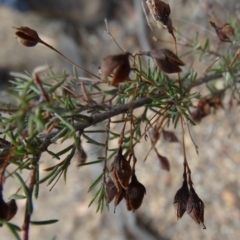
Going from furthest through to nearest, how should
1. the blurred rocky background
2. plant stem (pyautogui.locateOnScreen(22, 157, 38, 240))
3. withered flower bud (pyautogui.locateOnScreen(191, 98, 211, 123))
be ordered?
the blurred rocky background < withered flower bud (pyautogui.locateOnScreen(191, 98, 211, 123)) < plant stem (pyautogui.locateOnScreen(22, 157, 38, 240))

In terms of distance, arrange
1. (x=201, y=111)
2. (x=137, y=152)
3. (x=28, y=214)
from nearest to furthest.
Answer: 1. (x=28, y=214)
2. (x=201, y=111)
3. (x=137, y=152)

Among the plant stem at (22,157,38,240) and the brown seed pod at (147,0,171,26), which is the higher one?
the brown seed pod at (147,0,171,26)

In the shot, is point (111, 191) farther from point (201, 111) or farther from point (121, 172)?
point (201, 111)

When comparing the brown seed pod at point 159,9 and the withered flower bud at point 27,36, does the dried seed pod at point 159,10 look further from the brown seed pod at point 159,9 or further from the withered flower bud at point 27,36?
the withered flower bud at point 27,36

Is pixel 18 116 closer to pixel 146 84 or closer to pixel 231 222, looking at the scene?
pixel 146 84

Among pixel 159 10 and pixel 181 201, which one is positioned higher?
pixel 159 10

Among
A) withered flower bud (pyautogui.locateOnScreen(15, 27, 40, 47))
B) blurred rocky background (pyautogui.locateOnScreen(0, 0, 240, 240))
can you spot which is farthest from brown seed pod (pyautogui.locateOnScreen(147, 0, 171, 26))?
blurred rocky background (pyautogui.locateOnScreen(0, 0, 240, 240))

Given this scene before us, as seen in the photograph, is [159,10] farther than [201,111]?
No

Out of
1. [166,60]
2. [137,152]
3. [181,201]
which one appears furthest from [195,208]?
[137,152]

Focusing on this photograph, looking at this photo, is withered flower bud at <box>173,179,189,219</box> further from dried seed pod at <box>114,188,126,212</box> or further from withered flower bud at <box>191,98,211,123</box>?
withered flower bud at <box>191,98,211,123</box>
